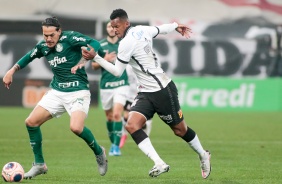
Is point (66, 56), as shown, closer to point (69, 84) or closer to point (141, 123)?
point (69, 84)

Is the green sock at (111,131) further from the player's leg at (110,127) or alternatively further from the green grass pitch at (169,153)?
the green grass pitch at (169,153)

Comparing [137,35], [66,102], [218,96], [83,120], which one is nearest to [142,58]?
[137,35]

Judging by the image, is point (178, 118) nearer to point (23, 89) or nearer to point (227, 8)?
point (23, 89)

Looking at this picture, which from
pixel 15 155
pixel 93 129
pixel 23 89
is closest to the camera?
pixel 15 155

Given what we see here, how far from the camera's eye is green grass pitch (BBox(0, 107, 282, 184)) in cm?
1110

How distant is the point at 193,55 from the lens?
28.4 metres

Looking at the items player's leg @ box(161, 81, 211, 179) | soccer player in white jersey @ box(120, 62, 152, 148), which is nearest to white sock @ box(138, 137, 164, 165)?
player's leg @ box(161, 81, 211, 179)

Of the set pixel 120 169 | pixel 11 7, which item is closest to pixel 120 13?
pixel 120 169

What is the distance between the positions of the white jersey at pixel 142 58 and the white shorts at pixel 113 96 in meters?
4.25

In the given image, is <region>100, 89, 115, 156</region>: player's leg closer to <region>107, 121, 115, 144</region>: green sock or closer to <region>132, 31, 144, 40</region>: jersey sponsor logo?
<region>107, 121, 115, 144</region>: green sock

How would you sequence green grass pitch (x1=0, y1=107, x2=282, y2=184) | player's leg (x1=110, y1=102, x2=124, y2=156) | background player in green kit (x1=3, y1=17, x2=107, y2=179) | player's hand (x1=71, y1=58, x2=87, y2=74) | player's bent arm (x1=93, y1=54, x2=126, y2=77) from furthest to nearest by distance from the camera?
player's leg (x1=110, y1=102, x2=124, y2=156) → green grass pitch (x1=0, y1=107, x2=282, y2=184) → background player in green kit (x1=3, y1=17, x2=107, y2=179) → player's hand (x1=71, y1=58, x2=87, y2=74) → player's bent arm (x1=93, y1=54, x2=126, y2=77)

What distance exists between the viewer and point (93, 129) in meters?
20.0

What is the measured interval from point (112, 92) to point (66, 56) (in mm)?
4228

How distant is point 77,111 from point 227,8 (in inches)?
888
